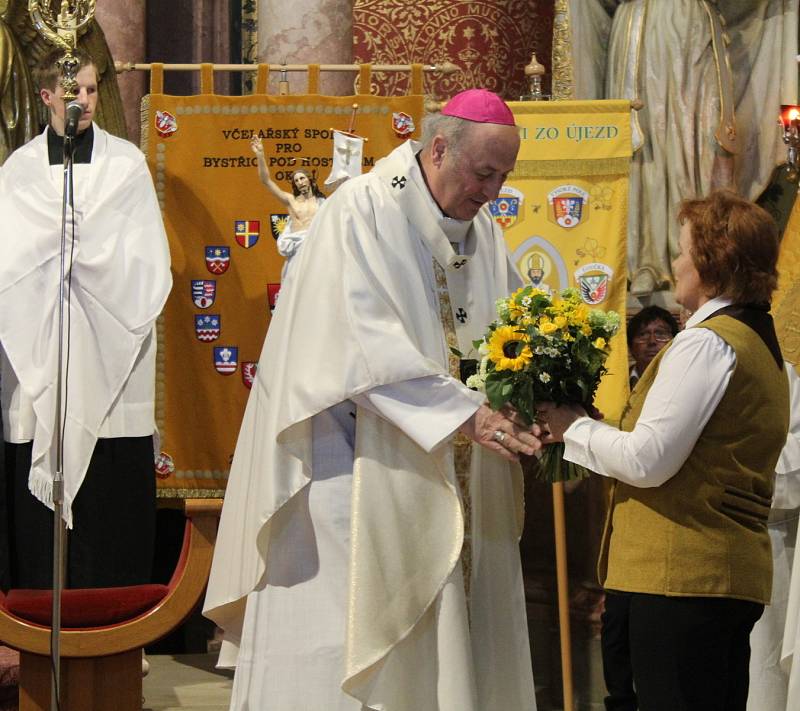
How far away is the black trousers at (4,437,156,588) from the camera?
613 centimetres

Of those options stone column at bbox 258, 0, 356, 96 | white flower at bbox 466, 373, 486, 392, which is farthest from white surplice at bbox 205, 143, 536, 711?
stone column at bbox 258, 0, 356, 96

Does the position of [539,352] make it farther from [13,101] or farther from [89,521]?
[13,101]

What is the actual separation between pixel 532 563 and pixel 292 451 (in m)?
2.94

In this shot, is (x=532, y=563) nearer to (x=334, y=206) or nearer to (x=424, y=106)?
(x=424, y=106)

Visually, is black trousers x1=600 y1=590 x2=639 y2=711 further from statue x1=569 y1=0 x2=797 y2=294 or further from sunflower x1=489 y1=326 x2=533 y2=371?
statue x1=569 y1=0 x2=797 y2=294

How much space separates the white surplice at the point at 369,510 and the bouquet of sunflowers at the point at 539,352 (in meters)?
0.13

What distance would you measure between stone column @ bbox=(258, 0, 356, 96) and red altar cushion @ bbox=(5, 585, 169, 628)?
3.78m

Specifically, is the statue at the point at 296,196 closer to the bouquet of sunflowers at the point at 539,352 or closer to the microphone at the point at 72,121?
the microphone at the point at 72,121

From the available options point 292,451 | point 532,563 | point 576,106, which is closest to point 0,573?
point 532,563

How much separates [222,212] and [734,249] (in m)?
3.60

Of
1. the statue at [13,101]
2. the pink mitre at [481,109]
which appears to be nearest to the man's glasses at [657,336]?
the pink mitre at [481,109]

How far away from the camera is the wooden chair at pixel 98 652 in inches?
177

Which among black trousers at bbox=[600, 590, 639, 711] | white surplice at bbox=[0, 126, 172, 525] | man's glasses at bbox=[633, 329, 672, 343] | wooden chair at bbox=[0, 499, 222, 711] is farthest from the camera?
man's glasses at bbox=[633, 329, 672, 343]

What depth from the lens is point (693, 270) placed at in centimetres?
370
